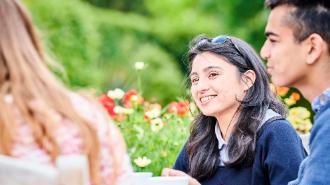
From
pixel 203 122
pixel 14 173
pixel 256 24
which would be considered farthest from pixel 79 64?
pixel 14 173

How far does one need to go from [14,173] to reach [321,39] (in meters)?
1.31

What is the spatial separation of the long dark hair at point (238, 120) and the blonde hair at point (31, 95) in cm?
148

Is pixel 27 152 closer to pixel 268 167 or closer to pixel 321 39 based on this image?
pixel 321 39

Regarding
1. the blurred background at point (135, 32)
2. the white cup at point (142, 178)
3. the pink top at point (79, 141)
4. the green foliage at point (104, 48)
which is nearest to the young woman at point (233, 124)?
the white cup at point (142, 178)

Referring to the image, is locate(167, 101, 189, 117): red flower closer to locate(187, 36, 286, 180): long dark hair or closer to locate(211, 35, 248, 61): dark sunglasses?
locate(187, 36, 286, 180): long dark hair

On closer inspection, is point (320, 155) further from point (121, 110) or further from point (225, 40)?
point (121, 110)

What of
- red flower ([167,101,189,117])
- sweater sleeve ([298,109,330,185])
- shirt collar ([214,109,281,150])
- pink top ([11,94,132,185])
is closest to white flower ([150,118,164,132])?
red flower ([167,101,189,117])

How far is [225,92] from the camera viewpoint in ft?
12.8

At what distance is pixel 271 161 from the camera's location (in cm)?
364

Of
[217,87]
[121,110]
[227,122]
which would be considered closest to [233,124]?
[227,122]

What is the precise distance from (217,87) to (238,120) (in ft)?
0.52

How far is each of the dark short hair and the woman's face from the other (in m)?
0.86

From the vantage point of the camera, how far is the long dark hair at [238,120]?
3.82 metres

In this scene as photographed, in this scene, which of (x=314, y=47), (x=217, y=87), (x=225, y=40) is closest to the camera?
(x=314, y=47)
